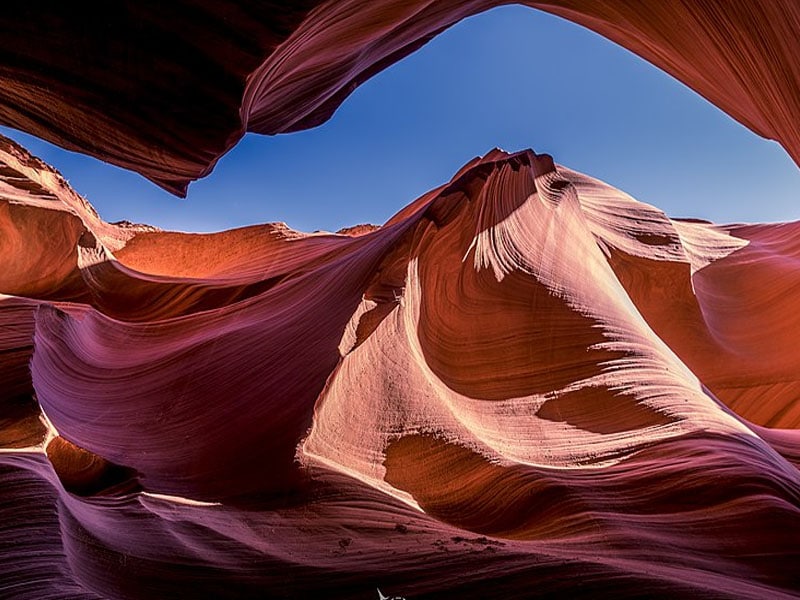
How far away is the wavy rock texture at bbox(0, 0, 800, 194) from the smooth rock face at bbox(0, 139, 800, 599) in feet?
3.96

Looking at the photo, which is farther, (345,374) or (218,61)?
(345,374)

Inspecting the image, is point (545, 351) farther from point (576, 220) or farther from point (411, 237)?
point (576, 220)

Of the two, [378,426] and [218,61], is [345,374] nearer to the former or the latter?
[378,426]

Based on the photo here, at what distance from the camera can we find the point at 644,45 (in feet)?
16.5

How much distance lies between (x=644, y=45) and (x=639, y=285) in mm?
3019

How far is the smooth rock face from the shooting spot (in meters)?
2.29

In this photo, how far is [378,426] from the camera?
374 centimetres

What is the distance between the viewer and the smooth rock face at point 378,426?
2.29 m

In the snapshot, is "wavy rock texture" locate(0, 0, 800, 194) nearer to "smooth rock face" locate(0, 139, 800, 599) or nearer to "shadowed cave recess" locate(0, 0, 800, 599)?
"shadowed cave recess" locate(0, 0, 800, 599)

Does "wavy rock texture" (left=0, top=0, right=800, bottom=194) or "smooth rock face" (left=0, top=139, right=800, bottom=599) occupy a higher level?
"wavy rock texture" (left=0, top=0, right=800, bottom=194)

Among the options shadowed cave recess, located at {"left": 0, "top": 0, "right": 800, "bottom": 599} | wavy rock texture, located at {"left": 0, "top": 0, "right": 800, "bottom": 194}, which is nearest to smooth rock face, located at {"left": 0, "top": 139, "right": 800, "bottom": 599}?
shadowed cave recess, located at {"left": 0, "top": 0, "right": 800, "bottom": 599}

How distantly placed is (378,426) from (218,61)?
2.23m

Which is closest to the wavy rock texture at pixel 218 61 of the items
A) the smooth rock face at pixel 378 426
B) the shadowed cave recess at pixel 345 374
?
the shadowed cave recess at pixel 345 374

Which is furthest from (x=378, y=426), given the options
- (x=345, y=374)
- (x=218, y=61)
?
(x=218, y=61)
